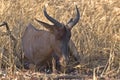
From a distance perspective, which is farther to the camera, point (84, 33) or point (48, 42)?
point (84, 33)

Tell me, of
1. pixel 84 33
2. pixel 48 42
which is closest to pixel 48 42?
pixel 48 42

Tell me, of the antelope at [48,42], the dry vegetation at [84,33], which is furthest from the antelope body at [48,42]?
the dry vegetation at [84,33]

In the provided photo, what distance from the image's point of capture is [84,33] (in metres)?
7.40

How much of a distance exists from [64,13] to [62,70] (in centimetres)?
253

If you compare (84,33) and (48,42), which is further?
(84,33)

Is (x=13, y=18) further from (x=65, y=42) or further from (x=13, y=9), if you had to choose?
(x=65, y=42)

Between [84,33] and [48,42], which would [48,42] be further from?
[84,33]

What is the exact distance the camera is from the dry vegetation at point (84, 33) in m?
6.13

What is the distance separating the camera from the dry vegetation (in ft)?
20.1

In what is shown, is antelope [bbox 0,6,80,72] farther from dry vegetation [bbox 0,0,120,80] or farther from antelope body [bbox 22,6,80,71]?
dry vegetation [bbox 0,0,120,80]

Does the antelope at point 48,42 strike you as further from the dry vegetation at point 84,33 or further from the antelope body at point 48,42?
the dry vegetation at point 84,33

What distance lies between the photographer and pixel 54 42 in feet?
20.5

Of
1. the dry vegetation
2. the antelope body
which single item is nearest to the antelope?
the antelope body

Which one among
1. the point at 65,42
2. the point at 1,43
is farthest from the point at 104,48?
the point at 1,43
